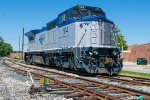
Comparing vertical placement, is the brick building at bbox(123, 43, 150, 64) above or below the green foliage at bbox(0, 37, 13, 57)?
below

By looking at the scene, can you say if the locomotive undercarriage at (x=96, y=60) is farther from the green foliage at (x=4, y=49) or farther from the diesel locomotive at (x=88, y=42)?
the green foliage at (x=4, y=49)

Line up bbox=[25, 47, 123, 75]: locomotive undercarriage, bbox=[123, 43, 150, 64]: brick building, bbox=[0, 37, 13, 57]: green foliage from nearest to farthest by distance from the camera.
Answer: bbox=[25, 47, 123, 75]: locomotive undercarriage, bbox=[123, 43, 150, 64]: brick building, bbox=[0, 37, 13, 57]: green foliage

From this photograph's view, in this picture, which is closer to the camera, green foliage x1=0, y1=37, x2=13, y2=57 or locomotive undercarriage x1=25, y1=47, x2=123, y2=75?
locomotive undercarriage x1=25, y1=47, x2=123, y2=75

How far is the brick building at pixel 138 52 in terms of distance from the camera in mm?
58219

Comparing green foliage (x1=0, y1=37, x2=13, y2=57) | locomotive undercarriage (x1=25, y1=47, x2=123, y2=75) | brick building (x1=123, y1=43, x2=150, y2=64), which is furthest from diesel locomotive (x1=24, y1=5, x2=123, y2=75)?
green foliage (x1=0, y1=37, x2=13, y2=57)

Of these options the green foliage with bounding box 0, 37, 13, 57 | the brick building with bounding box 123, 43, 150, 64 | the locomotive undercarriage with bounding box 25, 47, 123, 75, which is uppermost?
the green foliage with bounding box 0, 37, 13, 57

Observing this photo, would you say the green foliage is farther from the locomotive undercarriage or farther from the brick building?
the locomotive undercarriage

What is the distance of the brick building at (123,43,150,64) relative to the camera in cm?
5822

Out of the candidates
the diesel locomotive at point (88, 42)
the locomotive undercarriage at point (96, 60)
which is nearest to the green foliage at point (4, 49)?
the diesel locomotive at point (88, 42)

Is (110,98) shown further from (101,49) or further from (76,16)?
(76,16)

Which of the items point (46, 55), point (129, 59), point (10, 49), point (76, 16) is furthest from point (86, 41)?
point (10, 49)

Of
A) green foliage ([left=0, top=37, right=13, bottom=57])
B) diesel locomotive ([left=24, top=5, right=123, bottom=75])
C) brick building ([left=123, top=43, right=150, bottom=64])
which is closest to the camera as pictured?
diesel locomotive ([left=24, top=5, right=123, bottom=75])

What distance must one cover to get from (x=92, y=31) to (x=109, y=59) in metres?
1.91

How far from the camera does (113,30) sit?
1875 centimetres
